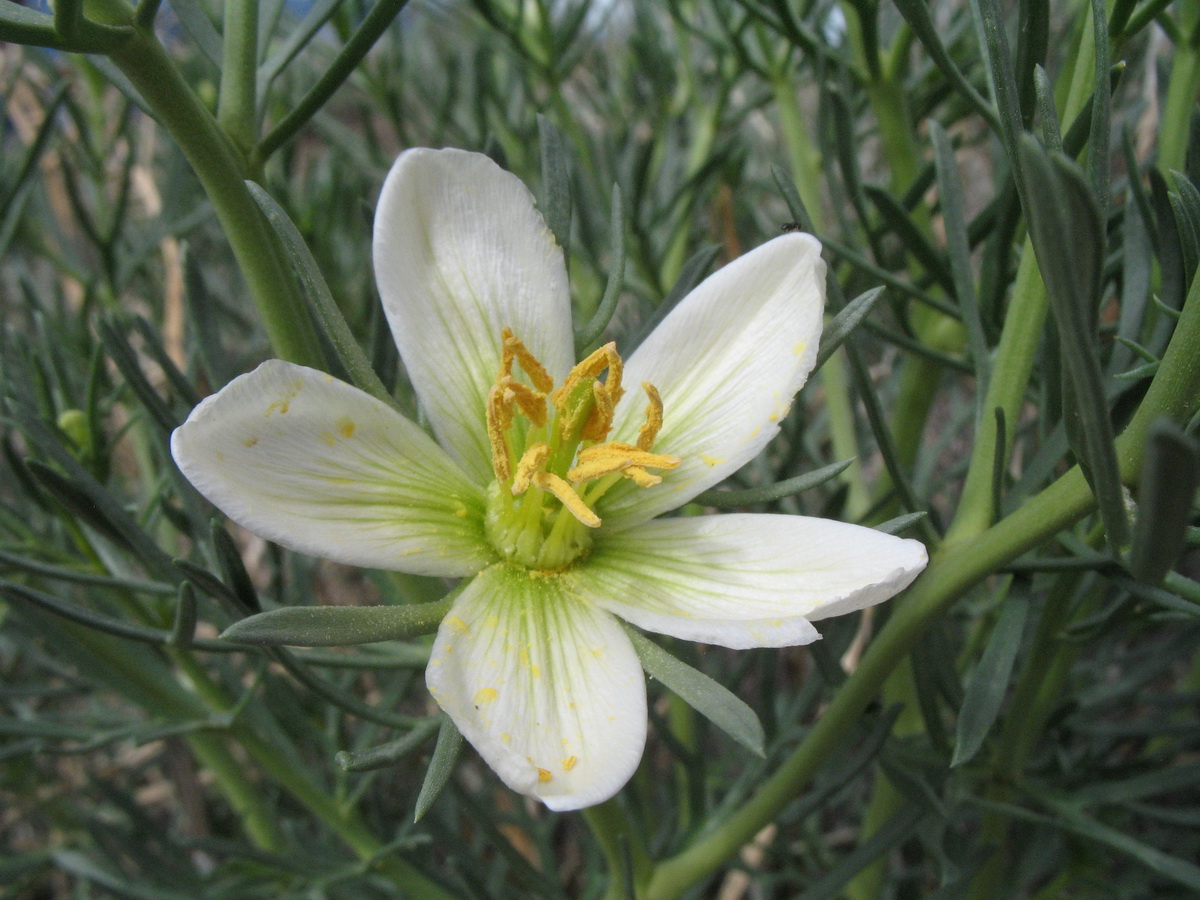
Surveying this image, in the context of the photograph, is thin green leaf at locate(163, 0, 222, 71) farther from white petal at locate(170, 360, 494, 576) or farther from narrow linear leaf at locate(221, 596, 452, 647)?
narrow linear leaf at locate(221, 596, 452, 647)

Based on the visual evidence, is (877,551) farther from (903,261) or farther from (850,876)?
(903,261)

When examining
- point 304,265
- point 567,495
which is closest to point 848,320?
point 567,495

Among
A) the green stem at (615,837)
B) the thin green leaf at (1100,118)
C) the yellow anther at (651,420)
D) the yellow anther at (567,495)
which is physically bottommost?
the green stem at (615,837)

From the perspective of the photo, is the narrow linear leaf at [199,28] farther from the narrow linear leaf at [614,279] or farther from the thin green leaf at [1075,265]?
the thin green leaf at [1075,265]

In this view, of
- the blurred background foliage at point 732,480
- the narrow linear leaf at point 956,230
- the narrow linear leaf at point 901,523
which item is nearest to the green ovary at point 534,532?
the blurred background foliage at point 732,480

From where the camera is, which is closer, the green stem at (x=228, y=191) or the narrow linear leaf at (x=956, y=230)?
the green stem at (x=228, y=191)

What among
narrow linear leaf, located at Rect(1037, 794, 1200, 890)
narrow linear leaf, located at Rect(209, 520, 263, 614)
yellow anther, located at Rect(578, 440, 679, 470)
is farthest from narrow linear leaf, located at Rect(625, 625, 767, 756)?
narrow linear leaf, located at Rect(1037, 794, 1200, 890)

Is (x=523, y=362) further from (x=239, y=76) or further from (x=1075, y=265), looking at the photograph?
(x=1075, y=265)
